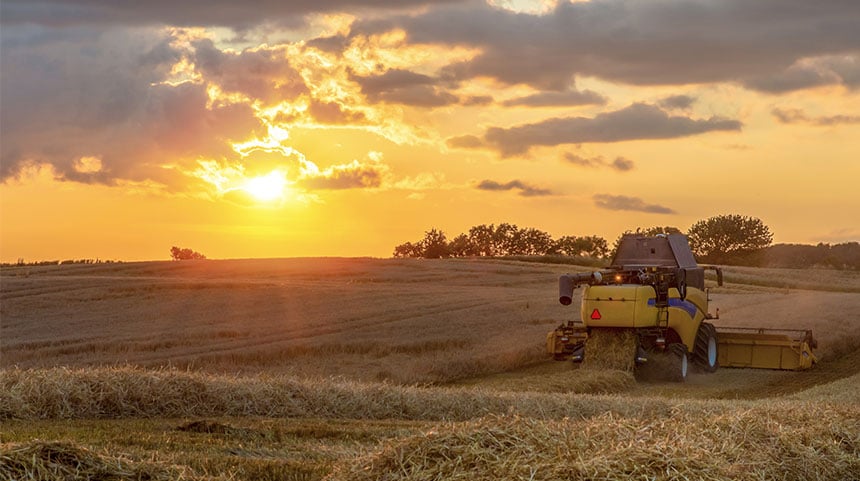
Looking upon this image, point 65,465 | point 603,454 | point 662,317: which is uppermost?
point 662,317

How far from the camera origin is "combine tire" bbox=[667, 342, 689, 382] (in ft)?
75.0

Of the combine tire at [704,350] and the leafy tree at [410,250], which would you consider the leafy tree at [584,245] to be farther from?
the combine tire at [704,350]

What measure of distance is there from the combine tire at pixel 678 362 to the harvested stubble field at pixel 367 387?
0.27 meters

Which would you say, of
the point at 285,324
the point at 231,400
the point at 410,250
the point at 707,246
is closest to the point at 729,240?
the point at 707,246

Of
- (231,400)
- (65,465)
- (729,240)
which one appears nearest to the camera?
(65,465)

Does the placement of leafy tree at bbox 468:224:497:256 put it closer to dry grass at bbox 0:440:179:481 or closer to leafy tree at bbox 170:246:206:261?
leafy tree at bbox 170:246:206:261

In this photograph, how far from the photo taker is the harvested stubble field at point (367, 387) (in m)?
7.25

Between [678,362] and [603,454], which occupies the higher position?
[603,454]

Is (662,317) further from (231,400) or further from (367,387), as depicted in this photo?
(231,400)

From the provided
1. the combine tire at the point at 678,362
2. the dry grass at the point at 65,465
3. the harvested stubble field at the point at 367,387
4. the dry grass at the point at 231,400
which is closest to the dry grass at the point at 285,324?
the harvested stubble field at the point at 367,387

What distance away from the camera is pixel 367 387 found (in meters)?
13.8

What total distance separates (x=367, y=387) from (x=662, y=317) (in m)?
10.7

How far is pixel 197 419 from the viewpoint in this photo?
464 inches

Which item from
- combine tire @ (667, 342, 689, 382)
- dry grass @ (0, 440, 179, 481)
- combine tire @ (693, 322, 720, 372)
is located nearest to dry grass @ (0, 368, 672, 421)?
dry grass @ (0, 440, 179, 481)
